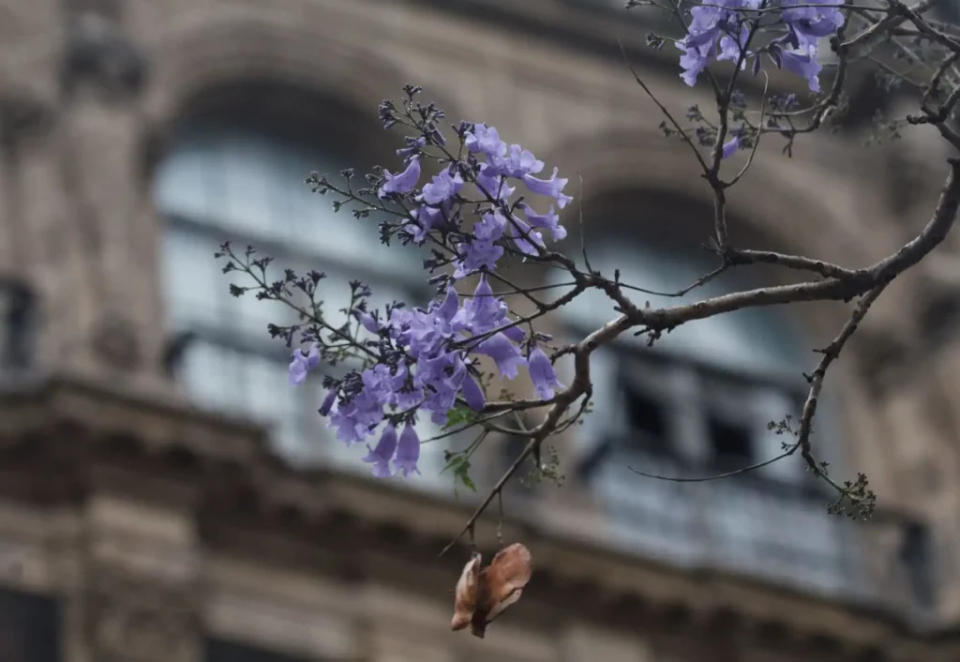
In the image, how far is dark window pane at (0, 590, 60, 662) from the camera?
17.1 meters

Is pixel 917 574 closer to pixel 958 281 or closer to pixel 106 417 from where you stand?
pixel 958 281

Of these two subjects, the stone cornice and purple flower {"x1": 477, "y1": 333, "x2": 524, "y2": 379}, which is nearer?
purple flower {"x1": 477, "y1": 333, "x2": 524, "y2": 379}

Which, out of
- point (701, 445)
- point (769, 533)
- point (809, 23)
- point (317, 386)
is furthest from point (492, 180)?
point (701, 445)

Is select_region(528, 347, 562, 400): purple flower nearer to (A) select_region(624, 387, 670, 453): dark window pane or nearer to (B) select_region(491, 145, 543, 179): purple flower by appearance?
(B) select_region(491, 145, 543, 179): purple flower

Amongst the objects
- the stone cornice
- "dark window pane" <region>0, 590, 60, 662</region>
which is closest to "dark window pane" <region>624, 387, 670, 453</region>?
the stone cornice

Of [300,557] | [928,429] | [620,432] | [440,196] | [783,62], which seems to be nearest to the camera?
[440,196]

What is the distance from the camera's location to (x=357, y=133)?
2292cm

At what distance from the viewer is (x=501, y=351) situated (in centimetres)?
635

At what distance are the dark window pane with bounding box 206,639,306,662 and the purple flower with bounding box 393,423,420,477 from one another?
11693 millimetres

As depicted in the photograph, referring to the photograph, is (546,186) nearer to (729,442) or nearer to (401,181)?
(401,181)

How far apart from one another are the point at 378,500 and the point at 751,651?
3364 millimetres

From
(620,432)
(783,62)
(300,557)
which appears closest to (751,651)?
(620,432)

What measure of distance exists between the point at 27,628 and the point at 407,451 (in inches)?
450

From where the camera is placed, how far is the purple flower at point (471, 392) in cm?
625
